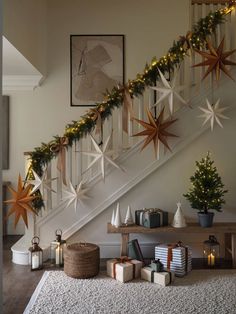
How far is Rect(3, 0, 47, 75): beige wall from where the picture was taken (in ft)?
9.84

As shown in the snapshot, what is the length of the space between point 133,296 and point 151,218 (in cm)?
85

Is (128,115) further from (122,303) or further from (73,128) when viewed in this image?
(122,303)

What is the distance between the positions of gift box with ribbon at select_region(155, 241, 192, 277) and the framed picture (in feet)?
8.31

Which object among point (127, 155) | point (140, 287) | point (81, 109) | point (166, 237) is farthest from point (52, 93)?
point (140, 287)

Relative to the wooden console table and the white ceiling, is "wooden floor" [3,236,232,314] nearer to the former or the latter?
the wooden console table

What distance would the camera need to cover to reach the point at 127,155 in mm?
3756

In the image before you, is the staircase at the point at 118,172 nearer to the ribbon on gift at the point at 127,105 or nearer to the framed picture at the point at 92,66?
the ribbon on gift at the point at 127,105

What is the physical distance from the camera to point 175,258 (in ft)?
10.3

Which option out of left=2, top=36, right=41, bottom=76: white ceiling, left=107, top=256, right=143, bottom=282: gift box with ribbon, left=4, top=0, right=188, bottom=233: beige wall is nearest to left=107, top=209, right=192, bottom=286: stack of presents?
left=107, top=256, right=143, bottom=282: gift box with ribbon

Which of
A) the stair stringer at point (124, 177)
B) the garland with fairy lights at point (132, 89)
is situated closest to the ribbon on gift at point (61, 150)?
the garland with fairy lights at point (132, 89)

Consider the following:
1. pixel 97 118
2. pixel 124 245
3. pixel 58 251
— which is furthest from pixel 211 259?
pixel 97 118

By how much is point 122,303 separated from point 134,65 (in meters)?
3.43

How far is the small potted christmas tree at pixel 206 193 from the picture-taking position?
337 centimetres

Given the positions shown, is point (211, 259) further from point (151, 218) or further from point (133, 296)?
point (133, 296)
